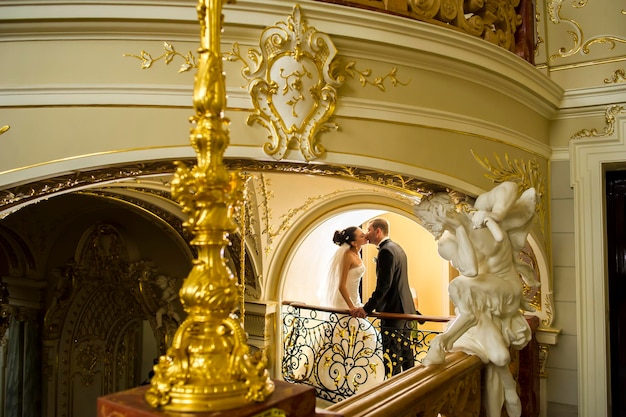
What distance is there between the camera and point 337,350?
739 centimetres

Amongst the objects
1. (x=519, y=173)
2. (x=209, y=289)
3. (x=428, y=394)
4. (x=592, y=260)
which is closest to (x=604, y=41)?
(x=519, y=173)

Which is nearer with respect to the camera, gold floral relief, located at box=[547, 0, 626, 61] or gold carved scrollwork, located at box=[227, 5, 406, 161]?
gold carved scrollwork, located at box=[227, 5, 406, 161]

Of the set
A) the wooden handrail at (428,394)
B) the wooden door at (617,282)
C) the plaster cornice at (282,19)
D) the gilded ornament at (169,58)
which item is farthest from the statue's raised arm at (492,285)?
the gilded ornament at (169,58)

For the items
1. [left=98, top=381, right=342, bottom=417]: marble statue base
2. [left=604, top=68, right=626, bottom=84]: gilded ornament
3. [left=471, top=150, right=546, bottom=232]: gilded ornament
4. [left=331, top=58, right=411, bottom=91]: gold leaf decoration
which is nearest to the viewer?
[left=98, top=381, right=342, bottom=417]: marble statue base

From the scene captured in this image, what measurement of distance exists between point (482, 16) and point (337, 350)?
4.35 m

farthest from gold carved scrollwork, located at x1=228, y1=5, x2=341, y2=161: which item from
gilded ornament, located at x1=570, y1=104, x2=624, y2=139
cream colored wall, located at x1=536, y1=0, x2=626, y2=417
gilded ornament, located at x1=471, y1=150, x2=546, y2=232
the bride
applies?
the bride

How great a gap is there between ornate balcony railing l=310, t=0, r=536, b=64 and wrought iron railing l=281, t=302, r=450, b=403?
3.11 metres

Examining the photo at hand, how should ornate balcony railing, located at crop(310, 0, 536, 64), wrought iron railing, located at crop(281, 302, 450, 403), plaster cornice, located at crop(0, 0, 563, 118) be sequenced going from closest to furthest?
1. plaster cornice, located at crop(0, 0, 563, 118)
2. ornate balcony railing, located at crop(310, 0, 536, 64)
3. wrought iron railing, located at crop(281, 302, 450, 403)

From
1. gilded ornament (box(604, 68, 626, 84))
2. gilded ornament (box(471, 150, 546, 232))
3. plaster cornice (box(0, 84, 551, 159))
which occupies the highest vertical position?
gilded ornament (box(604, 68, 626, 84))

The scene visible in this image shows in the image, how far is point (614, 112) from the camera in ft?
16.7

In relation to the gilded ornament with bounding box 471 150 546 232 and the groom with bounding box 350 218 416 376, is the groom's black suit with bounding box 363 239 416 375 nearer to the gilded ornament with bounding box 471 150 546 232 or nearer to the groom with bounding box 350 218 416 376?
the groom with bounding box 350 218 416 376

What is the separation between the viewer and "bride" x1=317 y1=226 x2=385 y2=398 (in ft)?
23.5

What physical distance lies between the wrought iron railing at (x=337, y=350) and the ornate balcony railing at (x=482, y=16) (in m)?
3.11

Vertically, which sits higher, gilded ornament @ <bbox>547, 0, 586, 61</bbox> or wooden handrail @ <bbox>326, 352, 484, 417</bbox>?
gilded ornament @ <bbox>547, 0, 586, 61</bbox>
